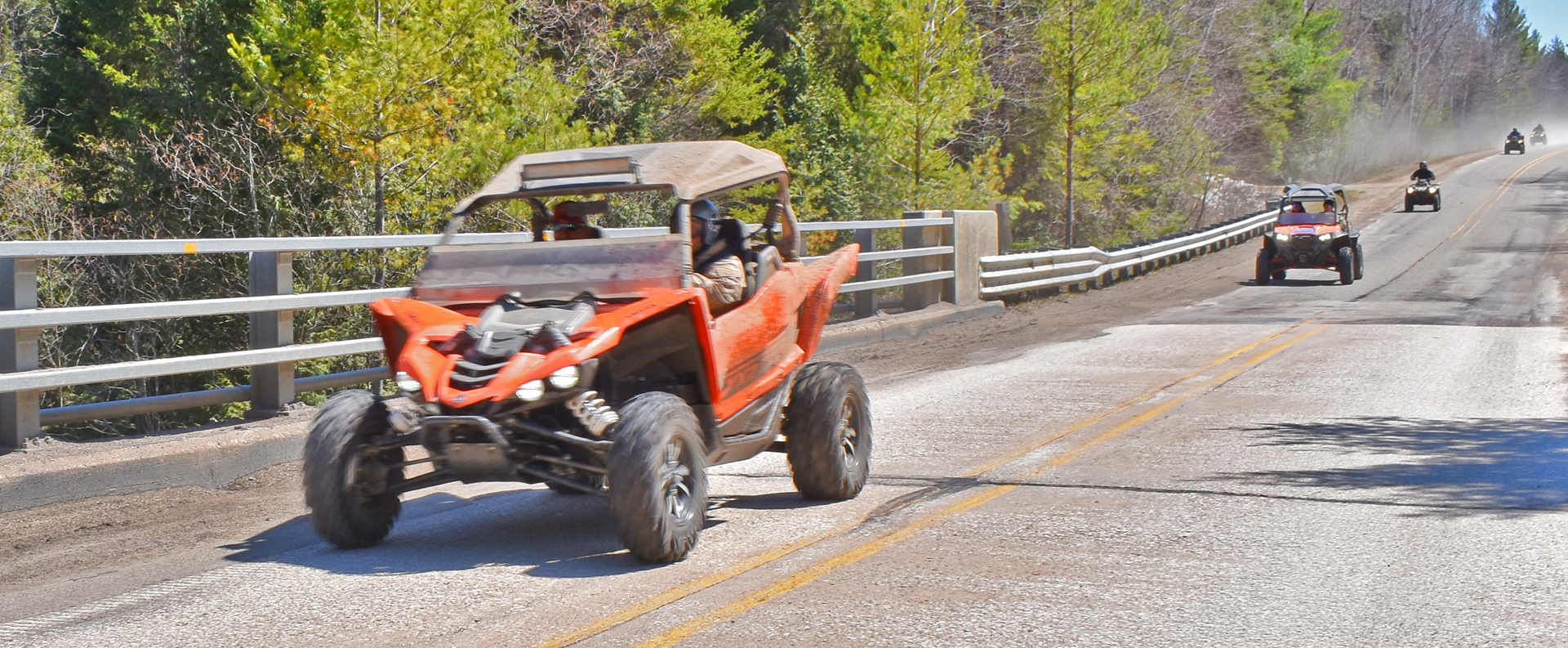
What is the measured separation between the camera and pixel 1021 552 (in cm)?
568

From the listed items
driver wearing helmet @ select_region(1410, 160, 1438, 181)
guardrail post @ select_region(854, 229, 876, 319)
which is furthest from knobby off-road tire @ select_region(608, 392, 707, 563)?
driver wearing helmet @ select_region(1410, 160, 1438, 181)

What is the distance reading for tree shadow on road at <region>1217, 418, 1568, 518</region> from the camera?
22.1ft

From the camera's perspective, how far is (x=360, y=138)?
2105cm

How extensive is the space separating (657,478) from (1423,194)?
47.2 meters

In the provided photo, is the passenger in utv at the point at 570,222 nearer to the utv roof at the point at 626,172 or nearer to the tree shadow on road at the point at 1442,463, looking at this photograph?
the utv roof at the point at 626,172

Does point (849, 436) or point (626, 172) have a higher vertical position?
point (626, 172)

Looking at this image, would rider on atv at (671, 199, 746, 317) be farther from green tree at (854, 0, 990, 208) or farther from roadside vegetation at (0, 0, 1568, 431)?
green tree at (854, 0, 990, 208)

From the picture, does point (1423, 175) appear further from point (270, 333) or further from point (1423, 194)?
point (270, 333)

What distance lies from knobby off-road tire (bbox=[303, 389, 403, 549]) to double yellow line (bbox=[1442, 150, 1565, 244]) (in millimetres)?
35098

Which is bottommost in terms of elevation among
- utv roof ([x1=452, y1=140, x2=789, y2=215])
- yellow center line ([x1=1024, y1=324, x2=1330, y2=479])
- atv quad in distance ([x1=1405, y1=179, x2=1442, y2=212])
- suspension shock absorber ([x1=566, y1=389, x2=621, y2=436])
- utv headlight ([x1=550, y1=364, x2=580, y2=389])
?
yellow center line ([x1=1024, y1=324, x2=1330, y2=479])

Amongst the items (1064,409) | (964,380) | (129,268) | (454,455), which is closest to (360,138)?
(129,268)

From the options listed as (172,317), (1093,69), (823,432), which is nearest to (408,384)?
(823,432)

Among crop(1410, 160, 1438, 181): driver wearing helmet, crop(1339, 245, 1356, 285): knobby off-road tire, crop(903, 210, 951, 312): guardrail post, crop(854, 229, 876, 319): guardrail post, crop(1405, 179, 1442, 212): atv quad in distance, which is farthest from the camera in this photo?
crop(1410, 160, 1438, 181): driver wearing helmet

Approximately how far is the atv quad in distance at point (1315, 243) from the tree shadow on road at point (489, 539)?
19.0 meters
